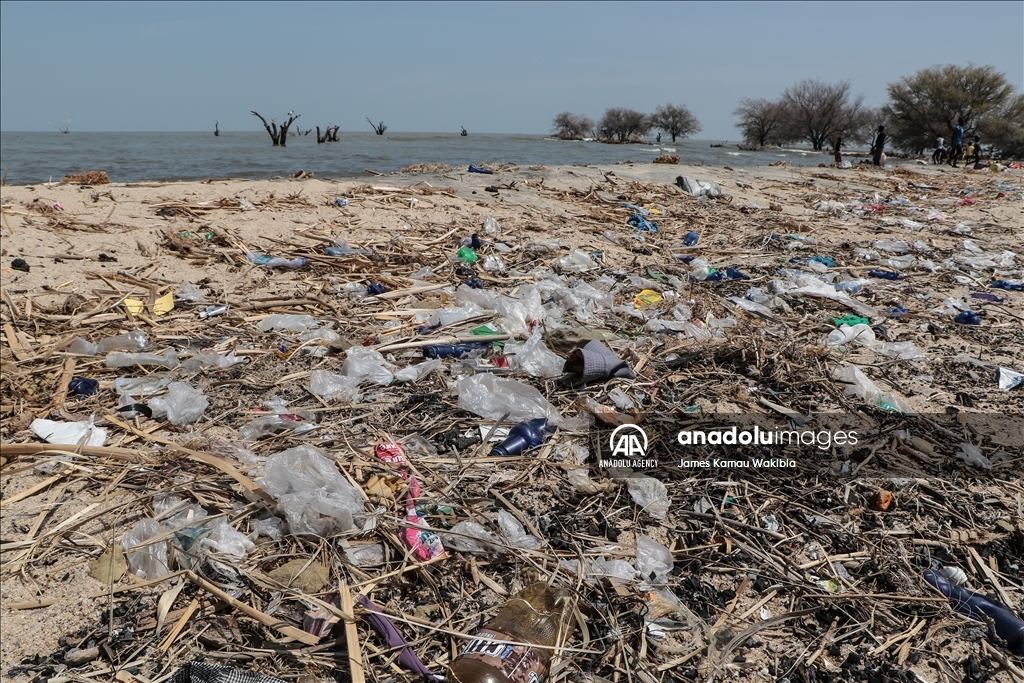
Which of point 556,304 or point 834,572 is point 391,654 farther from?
point 556,304

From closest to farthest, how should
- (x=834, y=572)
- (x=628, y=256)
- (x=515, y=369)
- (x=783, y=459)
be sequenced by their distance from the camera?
(x=834, y=572), (x=783, y=459), (x=515, y=369), (x=628, y=256)

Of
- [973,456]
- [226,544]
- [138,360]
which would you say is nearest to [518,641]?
[226,544]

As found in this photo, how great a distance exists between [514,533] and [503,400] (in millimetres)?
835

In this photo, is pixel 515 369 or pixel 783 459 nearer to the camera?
pixel 783 459

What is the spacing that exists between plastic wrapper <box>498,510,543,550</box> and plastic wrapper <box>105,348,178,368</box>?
6.67ft

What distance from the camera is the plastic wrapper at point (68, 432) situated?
7.98ft

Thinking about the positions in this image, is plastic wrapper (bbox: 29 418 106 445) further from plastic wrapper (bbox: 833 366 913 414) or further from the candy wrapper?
plastic wrapper (bbox: 833 366 913 414)

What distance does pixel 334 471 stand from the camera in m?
2.14

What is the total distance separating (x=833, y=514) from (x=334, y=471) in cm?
177

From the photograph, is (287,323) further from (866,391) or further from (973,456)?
(973,456)

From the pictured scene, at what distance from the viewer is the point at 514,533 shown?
6.83 ft

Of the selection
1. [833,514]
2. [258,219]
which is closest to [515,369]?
[833,514]

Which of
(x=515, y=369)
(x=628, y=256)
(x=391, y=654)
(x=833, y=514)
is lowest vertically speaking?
(x=391, y=654)

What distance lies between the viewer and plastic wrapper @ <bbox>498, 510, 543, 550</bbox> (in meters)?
2.04
